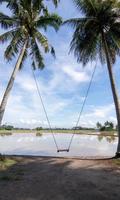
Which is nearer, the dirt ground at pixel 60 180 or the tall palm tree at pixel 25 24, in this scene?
the dirt ground at pixel 60 180

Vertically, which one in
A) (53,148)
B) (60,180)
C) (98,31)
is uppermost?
(98,31)

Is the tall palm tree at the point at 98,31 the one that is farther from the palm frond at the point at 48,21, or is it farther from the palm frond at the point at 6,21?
the palm frond at the point at 6,21

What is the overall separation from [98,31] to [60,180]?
1027 centimetres

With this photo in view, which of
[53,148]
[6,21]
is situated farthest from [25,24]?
[53,148]

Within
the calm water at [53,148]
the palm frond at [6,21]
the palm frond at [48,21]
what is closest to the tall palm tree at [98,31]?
the palm frond at [48,21]

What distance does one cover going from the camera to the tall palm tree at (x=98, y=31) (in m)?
17.1

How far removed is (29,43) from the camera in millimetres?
21391

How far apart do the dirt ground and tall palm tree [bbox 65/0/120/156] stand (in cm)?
433

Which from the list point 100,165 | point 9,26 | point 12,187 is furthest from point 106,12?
point 12,187

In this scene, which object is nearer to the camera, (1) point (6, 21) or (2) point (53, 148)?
(1) point (6, 21)

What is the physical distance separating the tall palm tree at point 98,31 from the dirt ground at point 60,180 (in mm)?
4334

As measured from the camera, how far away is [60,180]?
11008mm

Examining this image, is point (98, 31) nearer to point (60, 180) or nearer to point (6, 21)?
point (6, 21)

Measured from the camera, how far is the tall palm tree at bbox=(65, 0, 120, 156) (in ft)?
56.1
